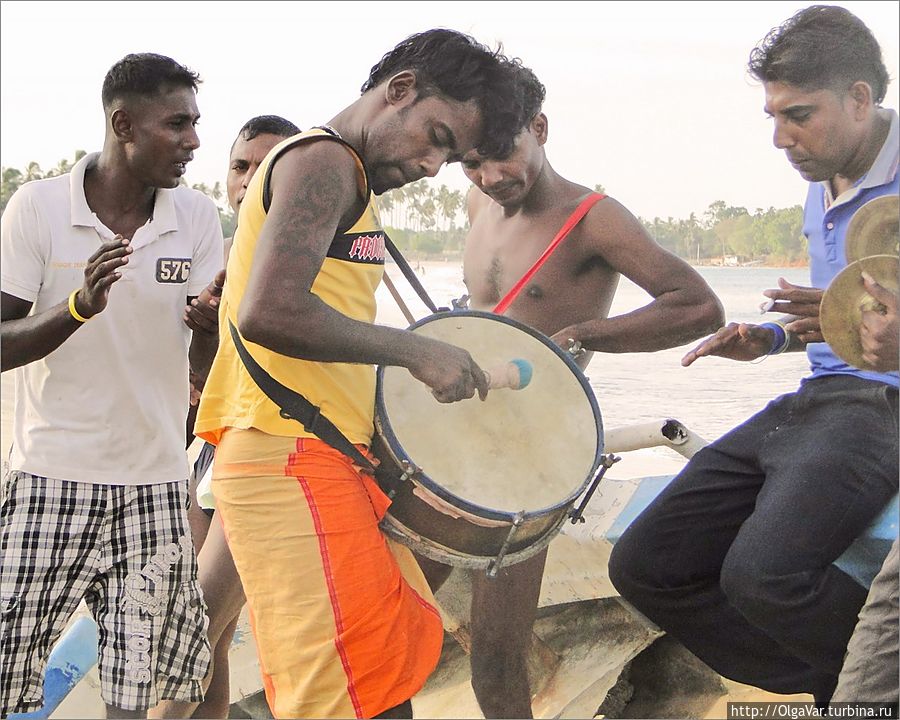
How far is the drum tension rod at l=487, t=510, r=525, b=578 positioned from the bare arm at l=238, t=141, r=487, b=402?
297 mm

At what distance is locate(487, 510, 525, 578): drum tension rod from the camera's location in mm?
2191

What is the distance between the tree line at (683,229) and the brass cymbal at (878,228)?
6.1 inches

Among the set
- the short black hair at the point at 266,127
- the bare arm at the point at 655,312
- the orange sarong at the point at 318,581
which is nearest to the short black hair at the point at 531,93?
the bare arm at the point at 655,312

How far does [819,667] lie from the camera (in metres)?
2.35

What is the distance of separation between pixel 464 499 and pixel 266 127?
3.74ft

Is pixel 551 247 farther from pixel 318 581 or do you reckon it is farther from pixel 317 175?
pixel 318 581

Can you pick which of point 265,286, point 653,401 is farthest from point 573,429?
point 265,286

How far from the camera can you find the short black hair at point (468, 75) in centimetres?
220

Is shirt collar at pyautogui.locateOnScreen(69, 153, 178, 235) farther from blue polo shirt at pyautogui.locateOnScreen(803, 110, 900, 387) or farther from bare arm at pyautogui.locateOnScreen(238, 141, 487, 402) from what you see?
blue polo shirt at pyautogui.locateOnScreen(803, 110, 900, 387)

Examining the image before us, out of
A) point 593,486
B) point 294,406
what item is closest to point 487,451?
point 593,486

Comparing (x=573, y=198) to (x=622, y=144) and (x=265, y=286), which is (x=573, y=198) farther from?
Answer: (x=265, y=286)

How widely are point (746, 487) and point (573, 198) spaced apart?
29.9 inches

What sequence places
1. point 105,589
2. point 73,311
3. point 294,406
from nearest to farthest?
point 294,406, point 73,311, point 105,589

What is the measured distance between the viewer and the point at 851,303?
Answer: 231cm
